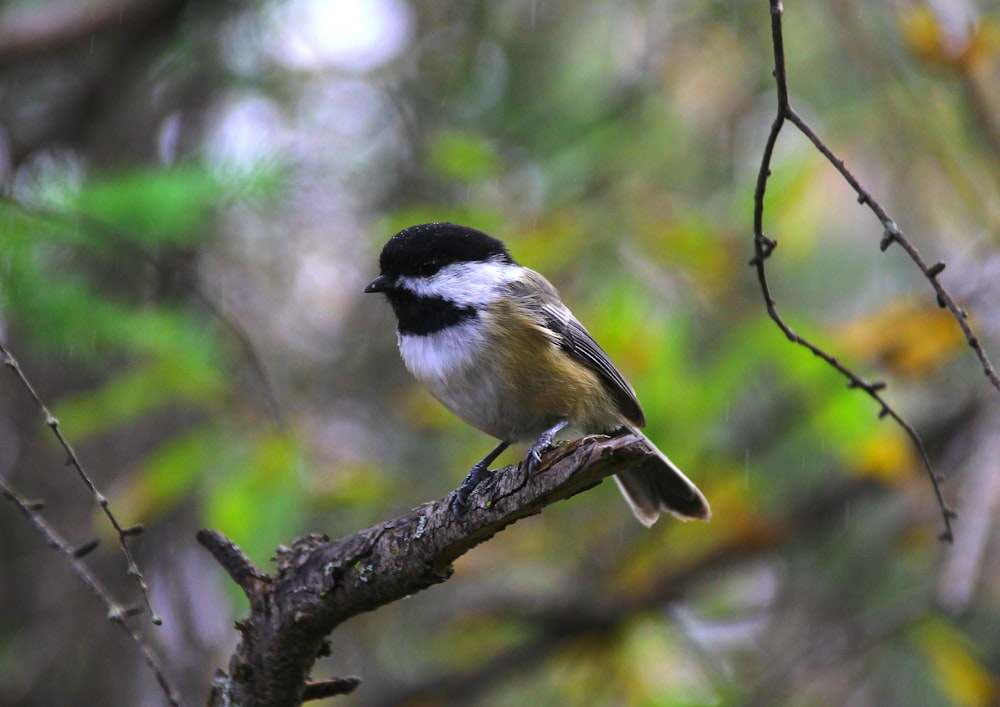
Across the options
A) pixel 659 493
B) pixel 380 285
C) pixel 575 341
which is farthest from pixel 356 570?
pixel 659 493

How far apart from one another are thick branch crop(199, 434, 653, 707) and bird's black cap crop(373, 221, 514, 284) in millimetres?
1017

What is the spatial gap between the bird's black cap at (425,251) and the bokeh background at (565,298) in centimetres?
48

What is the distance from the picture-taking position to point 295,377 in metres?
5.09

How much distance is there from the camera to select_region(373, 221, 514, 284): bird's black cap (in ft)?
10.2

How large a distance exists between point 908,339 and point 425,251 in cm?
209

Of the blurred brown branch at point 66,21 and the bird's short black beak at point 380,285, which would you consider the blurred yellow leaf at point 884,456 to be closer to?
the bird's short black beak at point 380,285

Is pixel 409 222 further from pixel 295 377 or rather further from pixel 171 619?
pixel 171 619

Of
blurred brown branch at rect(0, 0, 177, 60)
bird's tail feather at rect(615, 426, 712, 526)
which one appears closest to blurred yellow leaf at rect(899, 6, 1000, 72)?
bird's tail feather at rect(615, 426, 712, 526)

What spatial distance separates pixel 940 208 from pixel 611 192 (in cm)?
194

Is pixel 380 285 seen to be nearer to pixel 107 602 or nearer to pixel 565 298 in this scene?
pixel 107 602

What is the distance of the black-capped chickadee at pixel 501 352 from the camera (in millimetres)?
2934

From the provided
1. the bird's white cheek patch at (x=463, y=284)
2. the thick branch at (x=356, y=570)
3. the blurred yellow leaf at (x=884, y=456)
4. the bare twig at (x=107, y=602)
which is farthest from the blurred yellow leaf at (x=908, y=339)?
the bare twig at (x=107, y=602)

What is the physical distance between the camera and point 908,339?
3891mm

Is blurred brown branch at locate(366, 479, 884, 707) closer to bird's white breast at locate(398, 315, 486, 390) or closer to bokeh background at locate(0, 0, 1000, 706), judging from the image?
bokeh background at locate(0, 0, 1000, 706)
